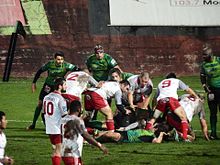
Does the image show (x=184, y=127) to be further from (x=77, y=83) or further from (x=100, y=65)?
(x=100, y=65)

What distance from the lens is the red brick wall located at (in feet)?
117

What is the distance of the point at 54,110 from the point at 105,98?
3710 mm

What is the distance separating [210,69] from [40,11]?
15.2 m

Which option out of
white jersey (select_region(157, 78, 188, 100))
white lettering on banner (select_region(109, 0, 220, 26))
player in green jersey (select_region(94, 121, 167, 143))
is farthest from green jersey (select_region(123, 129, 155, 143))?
white lettering on banner (select_region(109, 0, 220, 26))

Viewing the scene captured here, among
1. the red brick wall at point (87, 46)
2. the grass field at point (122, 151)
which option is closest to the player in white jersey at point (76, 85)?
the grass field at point (122, 151)

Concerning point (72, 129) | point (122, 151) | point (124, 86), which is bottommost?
point (122, 151)

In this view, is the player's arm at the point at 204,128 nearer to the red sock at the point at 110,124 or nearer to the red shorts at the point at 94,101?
the red sock at the point at 110,124

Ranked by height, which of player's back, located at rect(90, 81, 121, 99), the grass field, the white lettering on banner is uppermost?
the white lettering on banner

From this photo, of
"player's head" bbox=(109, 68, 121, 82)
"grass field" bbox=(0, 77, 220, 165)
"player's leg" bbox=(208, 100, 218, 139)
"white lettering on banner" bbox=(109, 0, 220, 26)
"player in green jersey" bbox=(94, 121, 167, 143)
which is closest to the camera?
"grass field" bbox=(0, 77, 220, 165)

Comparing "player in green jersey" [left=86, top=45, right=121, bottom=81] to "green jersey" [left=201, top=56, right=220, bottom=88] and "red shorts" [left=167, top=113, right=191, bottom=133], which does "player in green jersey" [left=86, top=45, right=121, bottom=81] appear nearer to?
"green jersey" [left=201, top=56, right=220, bottom=88]

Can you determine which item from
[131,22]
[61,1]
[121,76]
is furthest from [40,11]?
[121,76]

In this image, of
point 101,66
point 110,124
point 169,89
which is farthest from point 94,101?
point 101,66

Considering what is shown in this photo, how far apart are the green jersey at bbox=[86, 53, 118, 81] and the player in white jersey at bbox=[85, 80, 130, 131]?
7.36ft

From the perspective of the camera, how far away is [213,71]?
2172 centimetres
